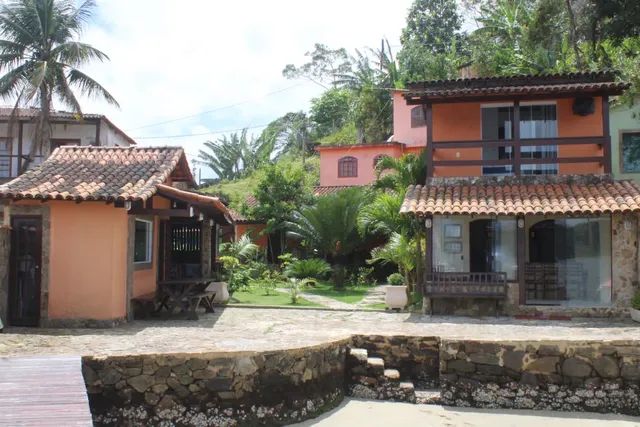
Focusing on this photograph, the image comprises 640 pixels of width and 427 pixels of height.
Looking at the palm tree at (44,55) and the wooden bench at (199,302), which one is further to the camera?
the palm tree at (44,55)

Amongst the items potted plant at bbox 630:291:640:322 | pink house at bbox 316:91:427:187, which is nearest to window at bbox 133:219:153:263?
potted plant at bbox 630:291:640:322

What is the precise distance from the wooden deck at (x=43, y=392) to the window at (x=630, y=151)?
18386 mm

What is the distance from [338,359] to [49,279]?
19.2 feet

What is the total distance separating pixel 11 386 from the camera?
6.43 m

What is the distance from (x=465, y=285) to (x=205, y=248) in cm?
698

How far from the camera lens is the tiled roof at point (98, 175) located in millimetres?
11328

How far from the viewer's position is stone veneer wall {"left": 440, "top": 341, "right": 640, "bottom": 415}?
10.1m

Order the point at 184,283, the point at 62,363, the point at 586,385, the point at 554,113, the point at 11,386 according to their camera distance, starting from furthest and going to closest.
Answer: the point at 554,113 < the point at 184,283 < the point at 586,385 < the point at 62,363 < the point at 11,386

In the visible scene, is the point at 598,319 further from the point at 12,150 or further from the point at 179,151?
the point at 12,150

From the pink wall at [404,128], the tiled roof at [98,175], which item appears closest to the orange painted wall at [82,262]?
the tiled roof at [98,175]

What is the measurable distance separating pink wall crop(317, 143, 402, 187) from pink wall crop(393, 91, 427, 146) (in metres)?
0.96

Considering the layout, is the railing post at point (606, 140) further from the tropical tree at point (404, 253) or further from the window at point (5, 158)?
the window at point (5, 158)

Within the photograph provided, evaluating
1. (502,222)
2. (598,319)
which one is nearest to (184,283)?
(502,222)

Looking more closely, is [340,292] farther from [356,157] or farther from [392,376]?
[356,157]
